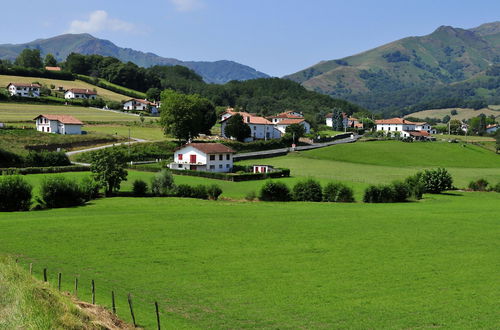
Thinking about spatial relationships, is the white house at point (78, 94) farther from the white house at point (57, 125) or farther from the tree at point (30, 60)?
the white house at point (57, 125)

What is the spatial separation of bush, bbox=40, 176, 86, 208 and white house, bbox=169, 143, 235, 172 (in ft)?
105

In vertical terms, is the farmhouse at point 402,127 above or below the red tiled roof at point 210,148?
above

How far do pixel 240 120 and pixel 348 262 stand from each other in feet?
285

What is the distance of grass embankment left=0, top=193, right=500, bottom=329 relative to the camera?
73.5 ft

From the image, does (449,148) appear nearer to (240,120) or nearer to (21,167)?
(240,120)

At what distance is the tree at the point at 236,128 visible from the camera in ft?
377

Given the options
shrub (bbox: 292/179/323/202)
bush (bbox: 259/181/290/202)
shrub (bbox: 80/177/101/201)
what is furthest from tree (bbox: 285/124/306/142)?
shrub (bbox: 80/177/101/201)

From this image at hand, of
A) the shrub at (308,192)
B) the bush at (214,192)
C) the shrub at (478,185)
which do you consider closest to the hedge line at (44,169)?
the bush at (214,192)

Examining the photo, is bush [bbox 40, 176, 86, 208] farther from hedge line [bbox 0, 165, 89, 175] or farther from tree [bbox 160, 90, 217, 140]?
tree [bbox 160, 90, 217, 140]

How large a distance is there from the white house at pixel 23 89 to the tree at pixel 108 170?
98821mm

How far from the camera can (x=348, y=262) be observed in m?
31.0

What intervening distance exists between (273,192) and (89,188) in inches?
833

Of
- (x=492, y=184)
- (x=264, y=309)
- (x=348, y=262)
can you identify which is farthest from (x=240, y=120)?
(x=264, y=309)

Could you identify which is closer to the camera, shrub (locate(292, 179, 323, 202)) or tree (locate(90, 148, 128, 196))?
tree (locate(90, 148, 128, 196))
